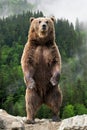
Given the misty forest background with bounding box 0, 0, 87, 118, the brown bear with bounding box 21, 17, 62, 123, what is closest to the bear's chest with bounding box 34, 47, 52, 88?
the brown bear with bounding box 21, 17, 62, 123

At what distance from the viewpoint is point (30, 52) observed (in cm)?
1403

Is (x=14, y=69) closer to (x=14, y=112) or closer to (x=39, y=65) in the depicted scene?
(x=14, y=112)

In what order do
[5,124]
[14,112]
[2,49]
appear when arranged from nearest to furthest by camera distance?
1. [5,124]
2. [14,112]
3. [2,49]

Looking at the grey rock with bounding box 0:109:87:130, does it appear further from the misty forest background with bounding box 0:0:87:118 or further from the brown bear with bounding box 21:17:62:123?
the misty forest background with bounding box 0:0:87:118

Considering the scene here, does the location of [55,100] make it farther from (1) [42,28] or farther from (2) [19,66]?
(2) [19,66]

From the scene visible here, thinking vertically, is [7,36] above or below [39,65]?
below

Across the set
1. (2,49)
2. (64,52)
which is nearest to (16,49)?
(2,49)

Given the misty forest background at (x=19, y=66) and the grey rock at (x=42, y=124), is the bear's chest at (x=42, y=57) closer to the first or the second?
the grey rock at (x=42, y=124)

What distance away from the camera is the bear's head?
14.0 m

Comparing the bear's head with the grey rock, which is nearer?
the grey rock

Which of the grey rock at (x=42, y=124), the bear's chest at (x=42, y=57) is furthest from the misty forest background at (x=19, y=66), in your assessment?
the grey rock at (x=42, y=124)

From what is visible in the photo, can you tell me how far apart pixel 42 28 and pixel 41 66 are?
0.96m

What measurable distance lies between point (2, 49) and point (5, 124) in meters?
159

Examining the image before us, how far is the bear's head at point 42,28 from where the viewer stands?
14.0 metres
